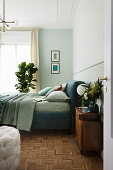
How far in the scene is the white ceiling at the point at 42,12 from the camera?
394 cm

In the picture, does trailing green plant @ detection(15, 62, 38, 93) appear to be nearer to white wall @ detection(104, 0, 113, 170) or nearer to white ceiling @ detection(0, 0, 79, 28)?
white ceiling @ detection(0, 0, 79, 28)

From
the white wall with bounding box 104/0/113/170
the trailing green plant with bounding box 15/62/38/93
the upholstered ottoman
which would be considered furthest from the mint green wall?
the white wall with bounding box 104/0/113/170

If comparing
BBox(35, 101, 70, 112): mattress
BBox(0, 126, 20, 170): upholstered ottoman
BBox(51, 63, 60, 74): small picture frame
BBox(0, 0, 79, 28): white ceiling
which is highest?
BBox(0, 0, 79, 28): white ceiling

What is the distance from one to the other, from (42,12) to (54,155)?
4.06 m

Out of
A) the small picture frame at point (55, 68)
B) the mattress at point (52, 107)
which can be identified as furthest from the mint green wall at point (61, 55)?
the mattress at point (52, 107)

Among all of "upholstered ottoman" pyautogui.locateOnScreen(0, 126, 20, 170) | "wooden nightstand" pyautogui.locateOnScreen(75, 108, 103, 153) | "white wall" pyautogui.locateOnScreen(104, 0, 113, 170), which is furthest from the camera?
"wooden nightstand" pyautogui.locateOnScreen(75, 108, 103, 153)

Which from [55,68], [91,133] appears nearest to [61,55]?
[55,68]

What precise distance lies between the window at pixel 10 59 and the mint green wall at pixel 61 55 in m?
0.77

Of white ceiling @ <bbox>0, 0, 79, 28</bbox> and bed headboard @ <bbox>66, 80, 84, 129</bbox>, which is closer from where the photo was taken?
bed headboard @ <bbox>66, 80, 84, 129</bbox>

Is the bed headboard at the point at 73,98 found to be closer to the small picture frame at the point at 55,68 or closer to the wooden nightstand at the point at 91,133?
the wooden nightstand at the point at 91,133

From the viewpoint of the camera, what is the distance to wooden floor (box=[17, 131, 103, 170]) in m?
1.76

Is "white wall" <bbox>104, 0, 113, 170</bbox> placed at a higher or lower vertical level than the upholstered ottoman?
higher

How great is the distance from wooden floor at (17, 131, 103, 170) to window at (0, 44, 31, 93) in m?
3.72

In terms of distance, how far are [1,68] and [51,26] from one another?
2.60 m
